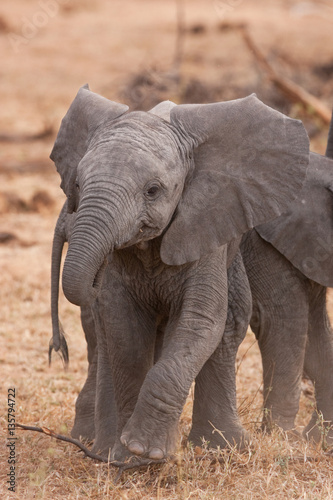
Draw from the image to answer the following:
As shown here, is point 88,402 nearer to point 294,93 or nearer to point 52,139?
point 294,93

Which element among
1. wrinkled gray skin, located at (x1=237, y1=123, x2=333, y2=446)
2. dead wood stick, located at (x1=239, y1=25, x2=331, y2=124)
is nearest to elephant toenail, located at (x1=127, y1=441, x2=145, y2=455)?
wrinkled gray skin, located at (x1=237, y1=123, x2=333, y2=446)

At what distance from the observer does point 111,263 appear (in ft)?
12.8

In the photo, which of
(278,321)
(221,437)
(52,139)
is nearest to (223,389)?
(221,437)

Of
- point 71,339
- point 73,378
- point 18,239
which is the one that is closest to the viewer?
point 73,378

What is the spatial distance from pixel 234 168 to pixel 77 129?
0.70m

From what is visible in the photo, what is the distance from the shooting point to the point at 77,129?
3844 mm

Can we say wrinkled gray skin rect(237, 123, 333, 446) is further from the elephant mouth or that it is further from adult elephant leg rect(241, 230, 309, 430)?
the elephant mouth

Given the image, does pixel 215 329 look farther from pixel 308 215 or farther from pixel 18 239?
pixel 18 239

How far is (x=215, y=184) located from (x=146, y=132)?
1.36 ft

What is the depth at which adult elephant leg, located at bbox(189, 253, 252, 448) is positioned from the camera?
4.06 metres

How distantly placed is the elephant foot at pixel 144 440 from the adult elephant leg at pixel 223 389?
1.65 ft

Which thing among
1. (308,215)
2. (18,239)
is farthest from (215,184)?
(18,239)

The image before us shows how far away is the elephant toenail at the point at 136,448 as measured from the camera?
3.51 m

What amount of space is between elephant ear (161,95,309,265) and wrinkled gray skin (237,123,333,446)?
0.78 meters
